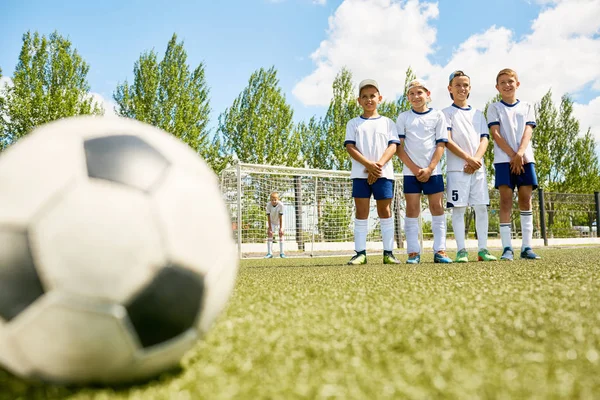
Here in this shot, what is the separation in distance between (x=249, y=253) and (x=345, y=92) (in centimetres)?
1539

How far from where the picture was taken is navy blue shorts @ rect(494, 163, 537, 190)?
5.34 metres

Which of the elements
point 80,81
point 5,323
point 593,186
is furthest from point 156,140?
point 593,186

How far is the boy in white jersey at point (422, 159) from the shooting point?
5512mm

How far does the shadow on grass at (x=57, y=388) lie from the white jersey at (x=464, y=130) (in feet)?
16.2

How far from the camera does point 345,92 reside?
83.3 feet

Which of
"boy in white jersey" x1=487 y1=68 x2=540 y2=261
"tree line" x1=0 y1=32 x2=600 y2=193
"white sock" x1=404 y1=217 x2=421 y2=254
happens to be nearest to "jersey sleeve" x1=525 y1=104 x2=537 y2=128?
"boy in white jersey" x1=487 y1=68 x2=540 y2=261

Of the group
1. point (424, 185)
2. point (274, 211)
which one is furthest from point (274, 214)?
point (424, 185)

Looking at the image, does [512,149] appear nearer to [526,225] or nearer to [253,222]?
[526,225]

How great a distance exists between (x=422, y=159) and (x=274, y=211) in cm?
686

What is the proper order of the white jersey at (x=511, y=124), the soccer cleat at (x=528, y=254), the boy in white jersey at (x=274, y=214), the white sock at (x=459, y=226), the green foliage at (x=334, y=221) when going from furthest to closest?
the green foliage at (x=334, y=221) → the boy in white jersey at (x=274, y=214) → the white sock at (x=459, y=226) → the soccer cleat at (x=528, y=254) → the white jersey at (x=511, y=124)

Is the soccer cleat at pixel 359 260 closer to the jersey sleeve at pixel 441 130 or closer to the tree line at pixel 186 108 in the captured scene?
the jersey sleeve at pixel 441 130

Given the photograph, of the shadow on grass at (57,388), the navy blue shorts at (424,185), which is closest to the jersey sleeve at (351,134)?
the navy blue shorts at (424,185)

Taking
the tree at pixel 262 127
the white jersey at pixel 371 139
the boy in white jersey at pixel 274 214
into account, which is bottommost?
the boy in white jersey at pixel 274 214

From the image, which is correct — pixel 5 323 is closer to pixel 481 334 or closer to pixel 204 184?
pixel 204 184
